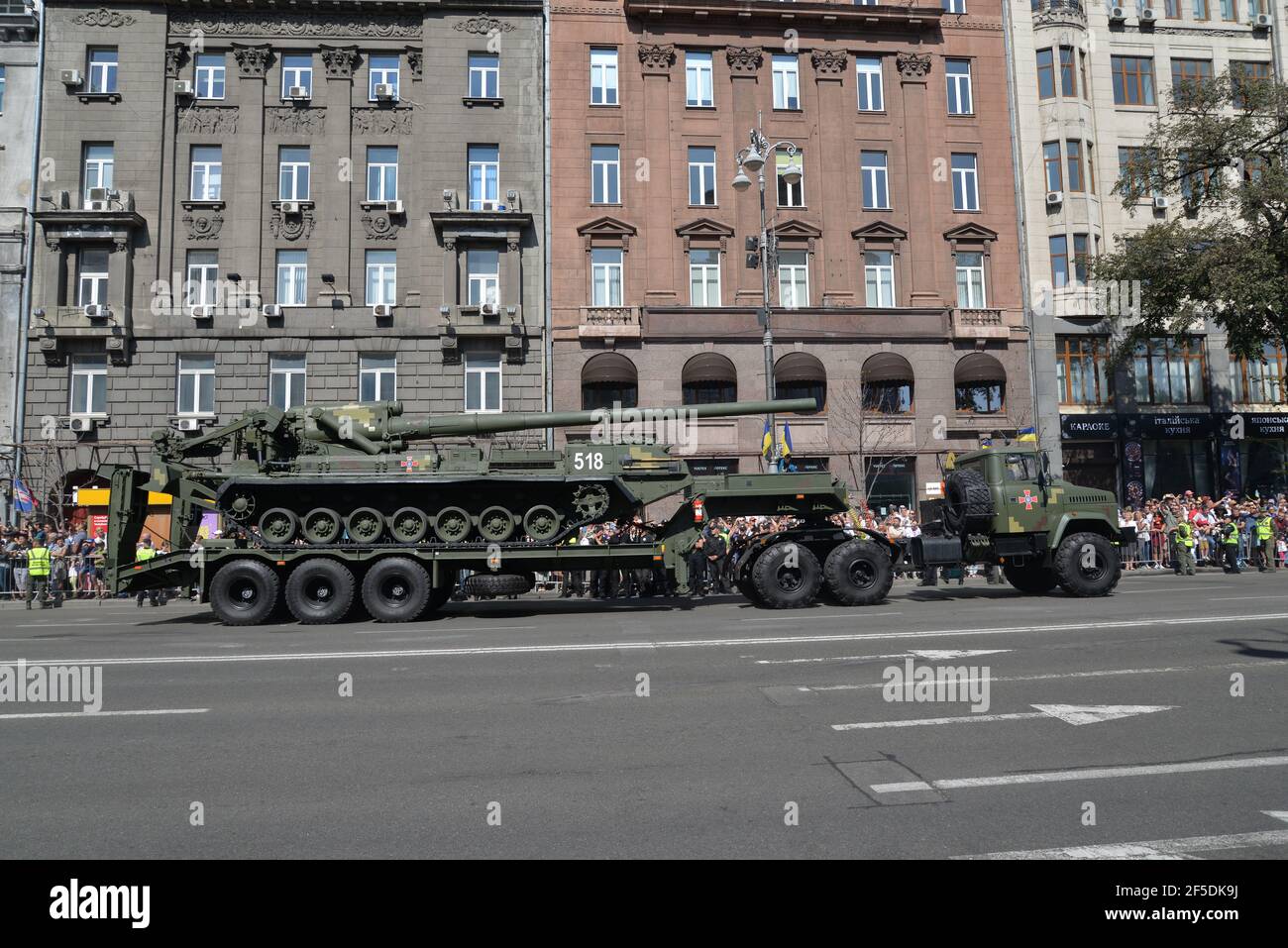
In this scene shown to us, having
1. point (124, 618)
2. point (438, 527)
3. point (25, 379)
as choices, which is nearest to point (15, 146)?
point (25, 379)

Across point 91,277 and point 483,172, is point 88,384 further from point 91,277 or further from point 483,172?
point 483,172

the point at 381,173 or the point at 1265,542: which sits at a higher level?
the point at 381,173

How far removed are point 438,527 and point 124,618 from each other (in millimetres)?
6698

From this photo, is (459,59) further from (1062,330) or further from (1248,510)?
(1248,510)

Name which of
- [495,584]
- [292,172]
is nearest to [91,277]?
[292,172]

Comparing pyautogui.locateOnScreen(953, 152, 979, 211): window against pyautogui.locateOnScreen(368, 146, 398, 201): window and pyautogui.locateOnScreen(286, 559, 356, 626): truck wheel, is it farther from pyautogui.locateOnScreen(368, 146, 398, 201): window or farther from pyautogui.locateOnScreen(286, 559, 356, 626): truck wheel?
pyautogui.locateOnScreen(286, 559, 356, 626): truck wheel

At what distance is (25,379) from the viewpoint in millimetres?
27703

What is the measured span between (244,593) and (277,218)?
18.0 metres

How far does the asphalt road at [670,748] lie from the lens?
4332 millimetres

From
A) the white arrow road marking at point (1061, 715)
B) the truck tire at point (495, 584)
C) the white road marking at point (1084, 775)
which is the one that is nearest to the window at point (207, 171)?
the truck tire at point (495, 584)

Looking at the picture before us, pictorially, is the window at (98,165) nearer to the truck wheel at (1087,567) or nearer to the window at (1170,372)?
the truck wheel at (1087,567)

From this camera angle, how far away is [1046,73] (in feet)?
106

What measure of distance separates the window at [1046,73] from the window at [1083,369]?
907cm

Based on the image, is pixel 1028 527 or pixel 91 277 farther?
pixel 91 277
